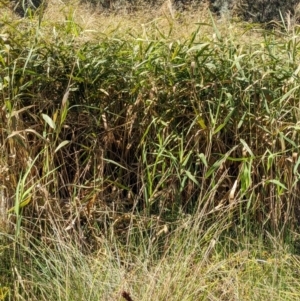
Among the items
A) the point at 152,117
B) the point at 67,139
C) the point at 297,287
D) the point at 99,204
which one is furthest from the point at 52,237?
the point at 297,287

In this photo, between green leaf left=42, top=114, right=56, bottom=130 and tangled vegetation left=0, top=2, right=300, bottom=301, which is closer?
green leaf left=42, top=114, right=56, bottom=130

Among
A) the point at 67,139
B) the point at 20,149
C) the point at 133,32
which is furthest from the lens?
the point at 133,32

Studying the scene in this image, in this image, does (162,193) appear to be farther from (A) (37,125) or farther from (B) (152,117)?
(A) (37,125)

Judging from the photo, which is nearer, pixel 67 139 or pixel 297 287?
pixel 297 287

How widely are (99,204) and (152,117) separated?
56cm

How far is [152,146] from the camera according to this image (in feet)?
10.9

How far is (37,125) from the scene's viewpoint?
322 cm

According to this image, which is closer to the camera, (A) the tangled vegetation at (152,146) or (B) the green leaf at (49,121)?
(B) the green leaf at (49,121)

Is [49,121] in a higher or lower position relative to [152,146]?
higher

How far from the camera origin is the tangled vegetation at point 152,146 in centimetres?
308

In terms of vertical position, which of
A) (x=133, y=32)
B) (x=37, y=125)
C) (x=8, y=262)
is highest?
(x=133, y=32)

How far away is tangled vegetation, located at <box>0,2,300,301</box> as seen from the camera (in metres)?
3.08

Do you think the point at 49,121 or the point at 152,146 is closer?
the point at 49,121

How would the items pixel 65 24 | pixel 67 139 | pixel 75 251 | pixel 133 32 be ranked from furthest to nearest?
1. pixel 133 32
2. pixel 65 24
3. pixel 67 139
4. pixel 75 251
